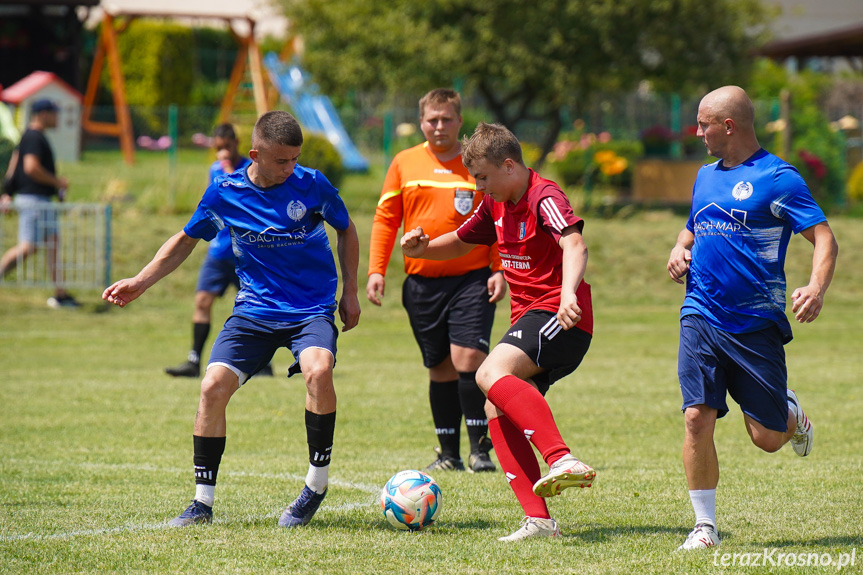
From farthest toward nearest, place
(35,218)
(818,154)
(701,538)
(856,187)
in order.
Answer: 1. (856,187)
2. (818,154)
3. (35,218)
4. (701,538)

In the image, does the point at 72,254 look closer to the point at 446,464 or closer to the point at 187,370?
the point at 187,370

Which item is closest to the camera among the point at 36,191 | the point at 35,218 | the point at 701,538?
the point at 701,538

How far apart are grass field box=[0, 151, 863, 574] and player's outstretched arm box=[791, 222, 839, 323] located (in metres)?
1.04

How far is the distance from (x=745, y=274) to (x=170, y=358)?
28.2 feet

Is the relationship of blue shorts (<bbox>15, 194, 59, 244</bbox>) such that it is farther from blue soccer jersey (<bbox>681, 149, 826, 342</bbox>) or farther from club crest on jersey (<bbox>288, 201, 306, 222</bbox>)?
blue soccer jersey (<bbox>681, 149, 826, 342</bbox>)

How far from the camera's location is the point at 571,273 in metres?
4.89

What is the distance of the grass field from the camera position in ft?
15.7

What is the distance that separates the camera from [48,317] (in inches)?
588

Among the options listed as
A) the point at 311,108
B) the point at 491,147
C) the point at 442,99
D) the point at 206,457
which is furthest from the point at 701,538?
the point at 311,108

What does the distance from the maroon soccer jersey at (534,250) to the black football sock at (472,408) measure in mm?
1697

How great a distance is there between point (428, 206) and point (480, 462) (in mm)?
1670

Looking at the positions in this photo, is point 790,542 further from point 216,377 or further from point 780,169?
point 216,377

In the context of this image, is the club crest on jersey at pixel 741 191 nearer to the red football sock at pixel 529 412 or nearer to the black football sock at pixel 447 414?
the red football sock at pixel 529 412

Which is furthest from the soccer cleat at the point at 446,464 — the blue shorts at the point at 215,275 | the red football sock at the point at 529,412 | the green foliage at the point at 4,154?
the green foliage at the point at 4,154
